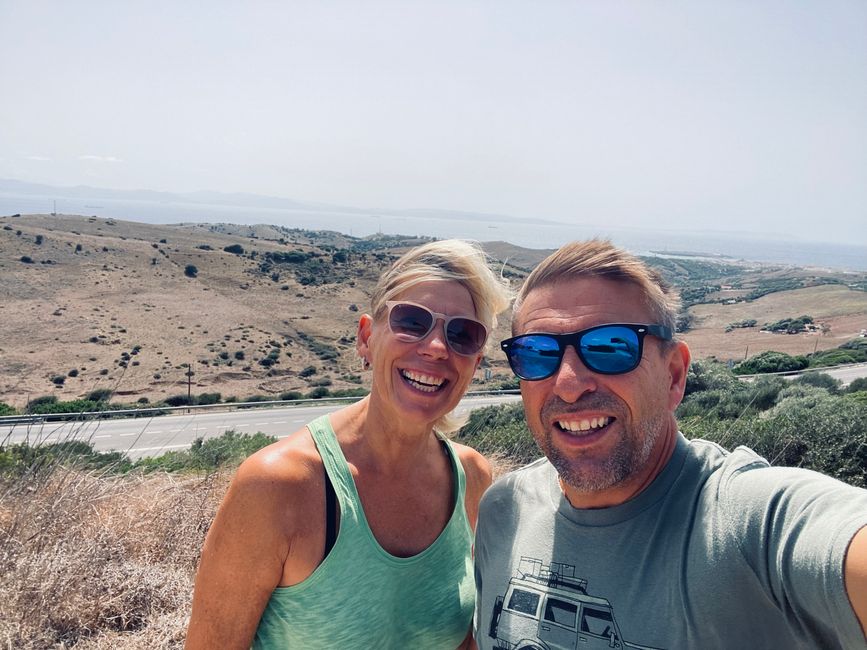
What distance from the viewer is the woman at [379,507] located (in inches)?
72.9

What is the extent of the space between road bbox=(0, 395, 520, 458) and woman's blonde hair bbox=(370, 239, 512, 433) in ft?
58.9

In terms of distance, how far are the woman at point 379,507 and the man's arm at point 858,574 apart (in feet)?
4.17

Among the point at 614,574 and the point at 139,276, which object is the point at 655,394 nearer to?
the point at 614,574

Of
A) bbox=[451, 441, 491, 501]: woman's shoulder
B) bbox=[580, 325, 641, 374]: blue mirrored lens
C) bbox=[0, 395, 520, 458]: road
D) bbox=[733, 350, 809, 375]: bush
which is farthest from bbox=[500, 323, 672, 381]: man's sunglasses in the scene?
bbox=[733, 350, 809, 375]: bush

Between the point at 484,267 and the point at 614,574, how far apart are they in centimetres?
121

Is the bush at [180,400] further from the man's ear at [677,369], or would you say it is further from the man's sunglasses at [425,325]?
the man's ear at [677,369]

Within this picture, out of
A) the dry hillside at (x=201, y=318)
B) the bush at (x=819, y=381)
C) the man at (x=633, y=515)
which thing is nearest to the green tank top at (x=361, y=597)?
the man at (x=633, y=515)

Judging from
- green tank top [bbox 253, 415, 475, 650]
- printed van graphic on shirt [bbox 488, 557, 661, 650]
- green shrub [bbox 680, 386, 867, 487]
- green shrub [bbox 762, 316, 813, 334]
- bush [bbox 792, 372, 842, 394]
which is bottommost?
green shrub [bbox 762, 316, 813, 334]

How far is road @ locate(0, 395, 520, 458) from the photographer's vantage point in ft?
71.2

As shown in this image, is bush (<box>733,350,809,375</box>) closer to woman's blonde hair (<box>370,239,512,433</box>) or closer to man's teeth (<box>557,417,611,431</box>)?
woman's blonde hair (<box>370,239,512,433</box>)

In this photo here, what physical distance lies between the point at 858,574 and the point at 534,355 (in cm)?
98

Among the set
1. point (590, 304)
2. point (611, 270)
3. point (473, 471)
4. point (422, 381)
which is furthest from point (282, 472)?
point (611, 270)

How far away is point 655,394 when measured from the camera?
1.79 metres

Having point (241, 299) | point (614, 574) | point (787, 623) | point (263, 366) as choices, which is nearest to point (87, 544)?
point (614, 574)
